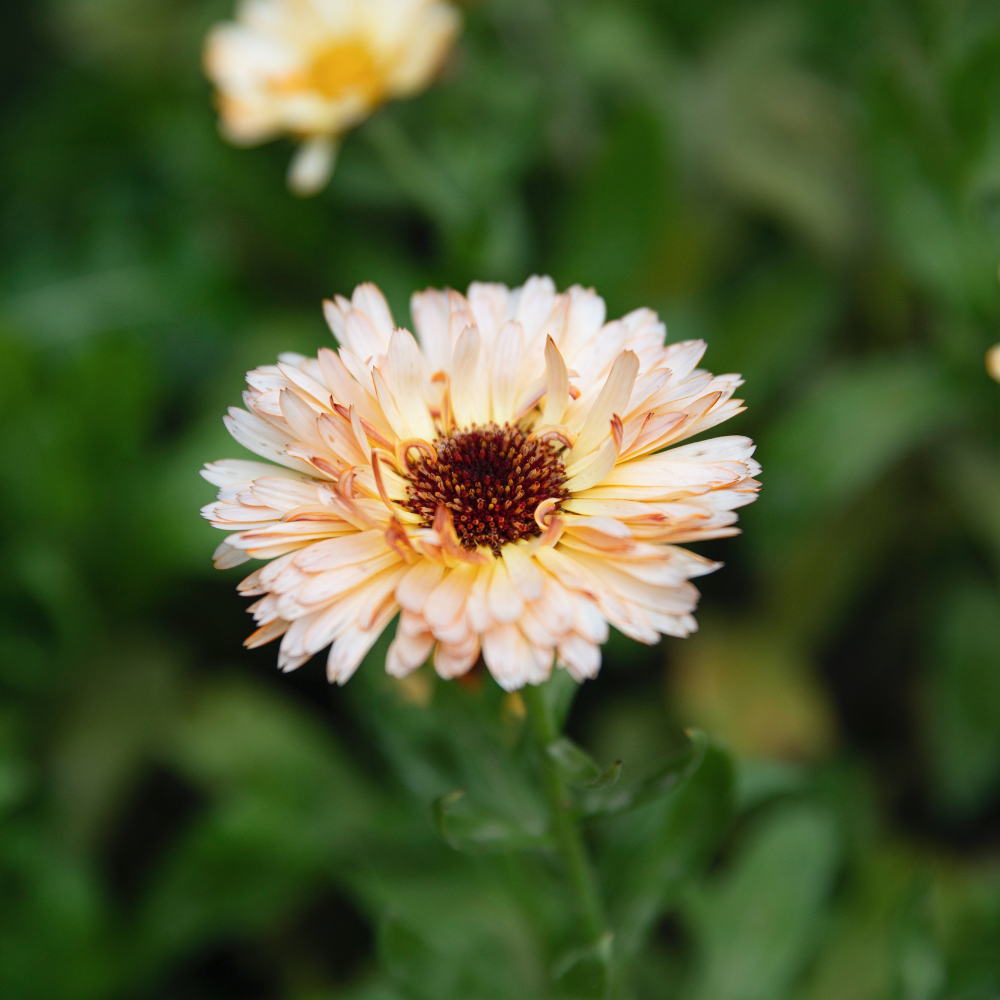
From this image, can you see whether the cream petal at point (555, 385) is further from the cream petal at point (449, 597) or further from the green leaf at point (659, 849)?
the green leaf at point (659, 849)

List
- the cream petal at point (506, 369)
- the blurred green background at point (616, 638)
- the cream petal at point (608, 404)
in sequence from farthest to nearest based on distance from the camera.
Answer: the blurred green background at point (616, 638)
the cream petal at point (506, 369)
the cream petal at point (608, 404)

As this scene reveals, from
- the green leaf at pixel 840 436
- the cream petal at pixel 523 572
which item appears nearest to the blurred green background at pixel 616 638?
the green leaf at pixel 840 436

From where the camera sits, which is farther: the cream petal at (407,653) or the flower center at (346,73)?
the flower center at (346,73)

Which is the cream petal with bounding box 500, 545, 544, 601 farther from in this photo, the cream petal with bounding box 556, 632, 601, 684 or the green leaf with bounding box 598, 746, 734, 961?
the green leaf with bounding box 598, 746, 734, 961

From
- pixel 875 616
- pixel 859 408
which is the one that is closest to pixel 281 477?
pixel 859 408

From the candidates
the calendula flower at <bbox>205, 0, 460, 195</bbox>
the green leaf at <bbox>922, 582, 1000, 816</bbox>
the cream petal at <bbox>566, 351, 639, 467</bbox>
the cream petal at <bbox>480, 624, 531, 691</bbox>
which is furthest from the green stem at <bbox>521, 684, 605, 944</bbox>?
the calendula flower at <bbox>205, 0, 460, 195</bbox>

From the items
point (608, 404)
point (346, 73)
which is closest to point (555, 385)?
point (608, 404)

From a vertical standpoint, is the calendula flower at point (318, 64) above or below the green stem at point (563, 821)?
above
